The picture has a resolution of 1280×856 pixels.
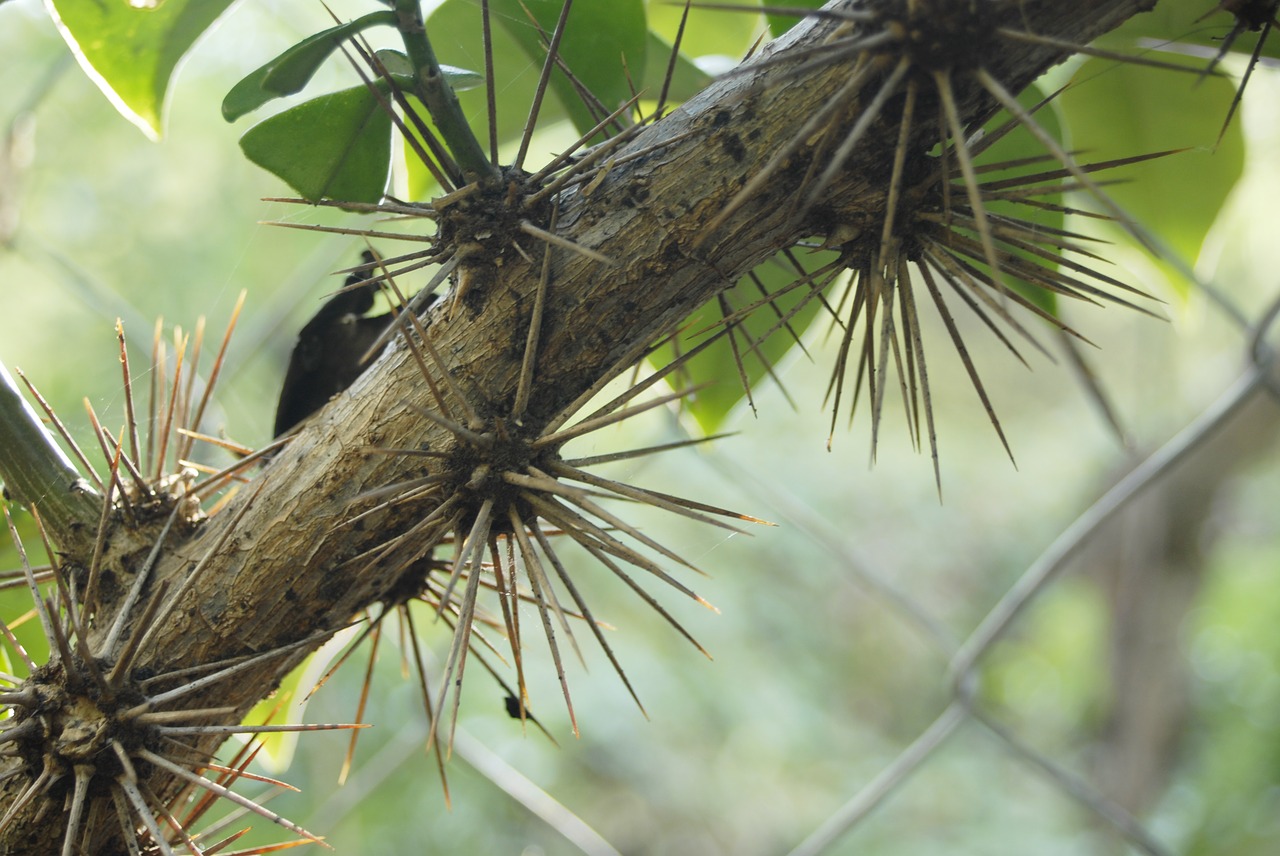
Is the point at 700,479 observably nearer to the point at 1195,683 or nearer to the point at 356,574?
the point at 1195,683

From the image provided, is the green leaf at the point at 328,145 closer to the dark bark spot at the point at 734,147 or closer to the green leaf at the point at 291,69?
the green leaf at the point at 291,69

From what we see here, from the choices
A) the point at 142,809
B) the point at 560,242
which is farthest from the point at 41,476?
the point at 560,242

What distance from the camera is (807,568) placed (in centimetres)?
258

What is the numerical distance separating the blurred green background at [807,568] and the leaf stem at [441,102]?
33 centimetres

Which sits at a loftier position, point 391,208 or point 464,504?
point 391,208

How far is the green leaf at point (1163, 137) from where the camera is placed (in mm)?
539

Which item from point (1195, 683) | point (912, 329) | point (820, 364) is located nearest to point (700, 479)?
point (820, 364)

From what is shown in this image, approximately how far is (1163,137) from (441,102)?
0.45 m

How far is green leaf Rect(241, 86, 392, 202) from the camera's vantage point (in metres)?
0.35

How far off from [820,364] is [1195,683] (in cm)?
116

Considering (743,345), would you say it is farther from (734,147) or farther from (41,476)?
(41,476)

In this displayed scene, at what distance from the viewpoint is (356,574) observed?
0.36 metres

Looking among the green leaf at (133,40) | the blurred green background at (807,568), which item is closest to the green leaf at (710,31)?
the blurred green background at (807,568)

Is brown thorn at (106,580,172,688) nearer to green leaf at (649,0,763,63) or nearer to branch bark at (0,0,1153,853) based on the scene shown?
branch bark at (0,0,1153,853)
